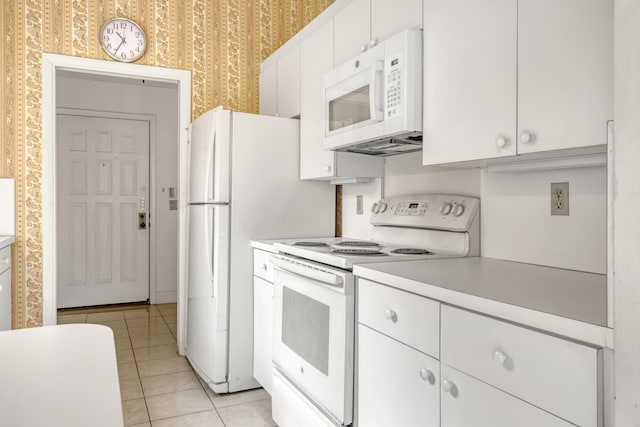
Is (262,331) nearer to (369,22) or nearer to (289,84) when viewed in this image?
(289,84)

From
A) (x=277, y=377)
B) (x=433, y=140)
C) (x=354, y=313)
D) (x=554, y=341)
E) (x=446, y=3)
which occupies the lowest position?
(x=277, y=377)

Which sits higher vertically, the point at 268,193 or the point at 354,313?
the point at 268,193

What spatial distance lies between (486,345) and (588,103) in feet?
2.29

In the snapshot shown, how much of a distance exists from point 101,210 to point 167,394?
279cm

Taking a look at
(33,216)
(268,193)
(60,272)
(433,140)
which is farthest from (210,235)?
(60,272)

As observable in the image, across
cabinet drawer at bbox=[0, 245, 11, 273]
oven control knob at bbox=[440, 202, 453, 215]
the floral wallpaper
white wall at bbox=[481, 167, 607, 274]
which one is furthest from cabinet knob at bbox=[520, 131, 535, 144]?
cabinet drawer at bbox=[0, 245, 11, 273]

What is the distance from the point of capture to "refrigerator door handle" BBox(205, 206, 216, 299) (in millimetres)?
2632

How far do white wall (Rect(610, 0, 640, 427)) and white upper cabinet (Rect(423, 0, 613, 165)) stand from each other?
57 cm

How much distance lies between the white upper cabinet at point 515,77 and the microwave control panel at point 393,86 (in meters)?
0.11

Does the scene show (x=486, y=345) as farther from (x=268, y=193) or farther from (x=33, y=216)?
(x=33, y=216)

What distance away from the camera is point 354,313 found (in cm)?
166

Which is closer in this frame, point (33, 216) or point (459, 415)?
point (459, 415)

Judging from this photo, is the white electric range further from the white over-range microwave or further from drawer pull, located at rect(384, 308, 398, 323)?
the white over-range microwave

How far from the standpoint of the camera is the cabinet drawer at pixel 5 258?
2521 mm
